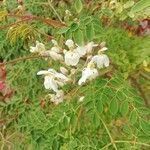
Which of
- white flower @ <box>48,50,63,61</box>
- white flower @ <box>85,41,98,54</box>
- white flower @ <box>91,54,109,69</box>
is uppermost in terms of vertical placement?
white flower @ <box>85,41,98,54</box>

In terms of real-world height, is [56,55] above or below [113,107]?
above

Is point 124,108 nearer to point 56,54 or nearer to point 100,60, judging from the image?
point 100,60

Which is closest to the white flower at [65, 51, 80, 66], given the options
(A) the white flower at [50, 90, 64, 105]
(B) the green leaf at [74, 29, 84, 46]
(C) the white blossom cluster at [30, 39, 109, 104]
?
(C) the white blossom cluster at [30, 39, 109, 104]

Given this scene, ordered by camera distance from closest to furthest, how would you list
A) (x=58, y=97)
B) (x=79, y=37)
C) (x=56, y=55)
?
1. (x=79, y=37)
2. (x=56, y=55)
3. (x=58, y=97)

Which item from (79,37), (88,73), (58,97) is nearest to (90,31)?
(79,37)

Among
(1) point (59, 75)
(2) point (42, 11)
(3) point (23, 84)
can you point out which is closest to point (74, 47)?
(1) point (59, 75)


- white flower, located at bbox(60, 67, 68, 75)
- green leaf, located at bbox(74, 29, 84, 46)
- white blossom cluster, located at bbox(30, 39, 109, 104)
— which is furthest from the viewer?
white flower, located at bbox(60, 67, 68, 75)

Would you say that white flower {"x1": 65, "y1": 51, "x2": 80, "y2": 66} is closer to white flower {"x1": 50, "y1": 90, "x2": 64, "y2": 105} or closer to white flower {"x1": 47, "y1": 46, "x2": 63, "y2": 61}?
white flower {"x1": 47, "y1": 46, "x2": 63, "y2": 61}

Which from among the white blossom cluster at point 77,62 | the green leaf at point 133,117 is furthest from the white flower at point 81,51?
the green leaf at point 133,117
